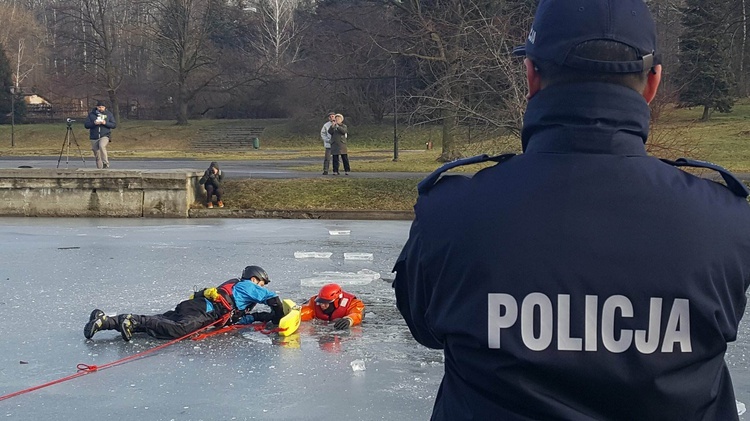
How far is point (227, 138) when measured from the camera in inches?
2142

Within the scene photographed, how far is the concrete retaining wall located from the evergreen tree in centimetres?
2724

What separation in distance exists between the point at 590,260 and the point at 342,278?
8.76m

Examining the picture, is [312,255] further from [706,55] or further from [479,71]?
[706,55]

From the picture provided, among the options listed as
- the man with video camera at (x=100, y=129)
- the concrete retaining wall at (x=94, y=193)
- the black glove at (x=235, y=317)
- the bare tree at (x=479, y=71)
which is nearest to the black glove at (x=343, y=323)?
the black glove at (x=235, y=317)

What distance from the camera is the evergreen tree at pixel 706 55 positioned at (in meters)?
39.4

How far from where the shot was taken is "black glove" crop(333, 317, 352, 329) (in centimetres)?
798

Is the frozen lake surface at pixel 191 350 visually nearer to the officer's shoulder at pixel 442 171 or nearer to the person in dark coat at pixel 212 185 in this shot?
the officer's shoulder at pixel 442 171

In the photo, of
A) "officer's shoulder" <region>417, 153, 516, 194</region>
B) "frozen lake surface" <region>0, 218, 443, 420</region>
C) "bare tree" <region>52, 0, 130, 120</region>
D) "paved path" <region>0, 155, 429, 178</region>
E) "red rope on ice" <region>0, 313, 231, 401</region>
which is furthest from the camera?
"bare tree" <region>52, 0, 130, 120</region>

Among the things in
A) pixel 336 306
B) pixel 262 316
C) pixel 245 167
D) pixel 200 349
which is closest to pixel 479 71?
pixel 245 167

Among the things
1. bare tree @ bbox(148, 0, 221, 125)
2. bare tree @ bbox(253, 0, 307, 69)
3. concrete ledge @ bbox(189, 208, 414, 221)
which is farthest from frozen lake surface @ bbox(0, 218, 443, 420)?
bare tree @ bbox(253, 0, 307, 69)

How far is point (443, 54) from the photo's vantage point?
2761 centimetres

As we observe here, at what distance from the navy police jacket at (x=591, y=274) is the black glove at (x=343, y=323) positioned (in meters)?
6.05

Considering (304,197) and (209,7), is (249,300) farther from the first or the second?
(209,7)

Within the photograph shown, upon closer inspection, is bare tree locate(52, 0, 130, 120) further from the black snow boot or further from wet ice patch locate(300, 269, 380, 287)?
the black snow boot
